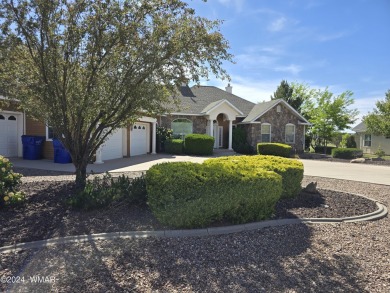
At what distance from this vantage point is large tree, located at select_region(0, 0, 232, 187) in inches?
194

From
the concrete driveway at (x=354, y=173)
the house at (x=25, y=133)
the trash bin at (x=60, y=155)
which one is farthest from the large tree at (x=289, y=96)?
the trash bin at (x=60, y=155)

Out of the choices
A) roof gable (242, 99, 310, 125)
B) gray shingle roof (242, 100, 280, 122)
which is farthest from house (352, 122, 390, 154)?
gray shingle roof (242, 100, 280, 122)

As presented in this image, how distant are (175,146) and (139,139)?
3.01 m

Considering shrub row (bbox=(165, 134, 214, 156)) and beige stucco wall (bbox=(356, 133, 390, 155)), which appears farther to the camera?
beige stucco wall (bbox=(356, 133, 390, 155))

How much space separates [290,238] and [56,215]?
12.9 feet

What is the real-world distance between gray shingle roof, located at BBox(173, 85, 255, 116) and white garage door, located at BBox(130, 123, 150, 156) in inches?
200

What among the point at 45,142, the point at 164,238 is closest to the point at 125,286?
the point at 164,238

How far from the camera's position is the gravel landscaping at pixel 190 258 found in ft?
10.3

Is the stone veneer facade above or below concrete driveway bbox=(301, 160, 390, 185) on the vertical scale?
above

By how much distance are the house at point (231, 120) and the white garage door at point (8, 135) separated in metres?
11.1

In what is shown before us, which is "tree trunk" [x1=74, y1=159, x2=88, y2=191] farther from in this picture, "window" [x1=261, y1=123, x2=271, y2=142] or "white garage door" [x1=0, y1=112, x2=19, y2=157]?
"window" [x1=261, y1=123, x2=271, y2=142]

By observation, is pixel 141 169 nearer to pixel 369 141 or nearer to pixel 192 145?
pixel 192 145

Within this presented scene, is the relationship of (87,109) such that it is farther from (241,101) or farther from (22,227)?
(241,101)

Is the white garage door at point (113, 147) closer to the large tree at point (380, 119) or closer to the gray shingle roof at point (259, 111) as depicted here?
the gray shingle roof at point (259, 111)
